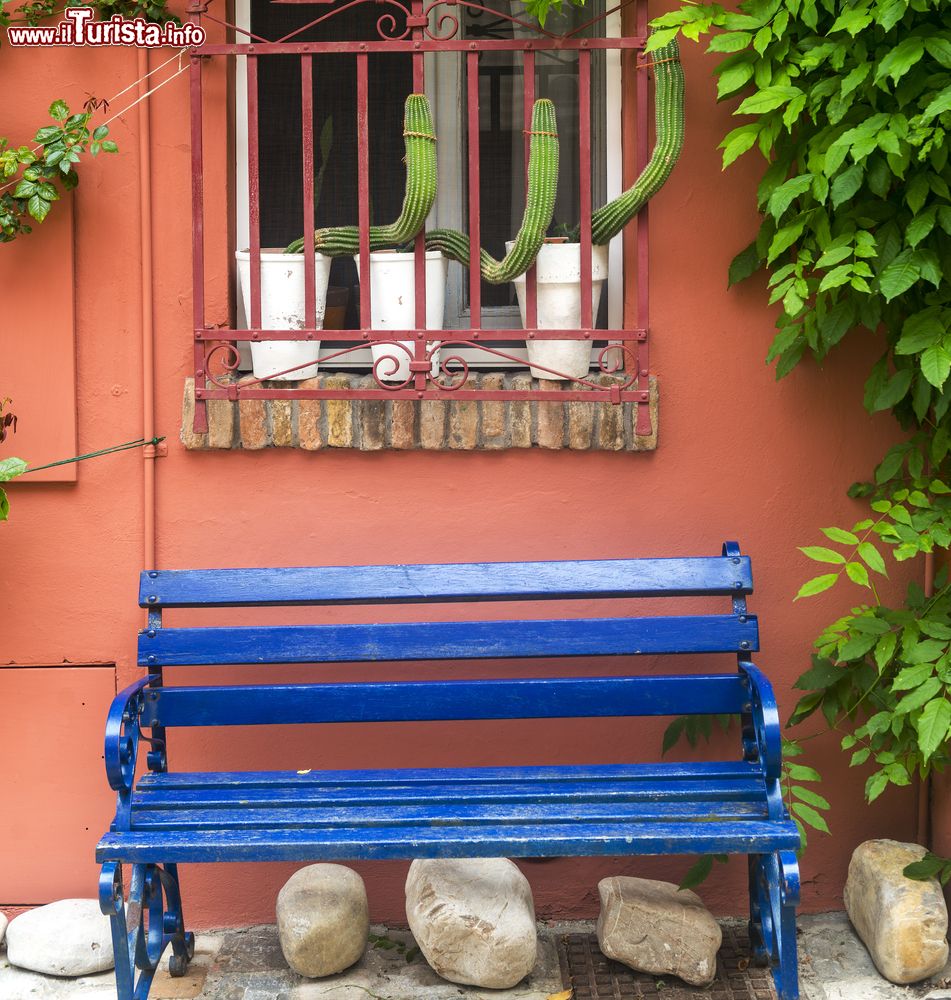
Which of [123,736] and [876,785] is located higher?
[123,736]

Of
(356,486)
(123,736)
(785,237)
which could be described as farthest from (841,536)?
(123,736)

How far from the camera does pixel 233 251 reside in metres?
3.57

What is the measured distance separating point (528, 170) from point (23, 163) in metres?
1.35

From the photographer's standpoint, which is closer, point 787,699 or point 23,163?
point 23,163

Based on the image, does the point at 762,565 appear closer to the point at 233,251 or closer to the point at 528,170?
the point at 528,170

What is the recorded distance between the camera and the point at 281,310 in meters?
3.47

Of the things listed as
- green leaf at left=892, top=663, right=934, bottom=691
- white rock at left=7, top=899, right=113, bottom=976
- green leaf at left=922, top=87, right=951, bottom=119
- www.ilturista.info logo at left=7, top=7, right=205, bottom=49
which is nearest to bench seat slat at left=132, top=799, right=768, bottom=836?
green leaf at left=892, top=663, right=934, bottom=691

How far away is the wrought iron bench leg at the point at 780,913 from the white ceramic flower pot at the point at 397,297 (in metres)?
1.58

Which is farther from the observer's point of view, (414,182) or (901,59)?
(414,182)

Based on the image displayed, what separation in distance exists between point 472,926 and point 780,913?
0.75 m

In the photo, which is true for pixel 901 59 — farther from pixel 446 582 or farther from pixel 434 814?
A: pixel 434 814

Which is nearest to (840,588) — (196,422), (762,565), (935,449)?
(762,565)

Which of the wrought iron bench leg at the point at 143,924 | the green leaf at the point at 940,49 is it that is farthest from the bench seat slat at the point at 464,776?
the green leaf at the point at 940,49

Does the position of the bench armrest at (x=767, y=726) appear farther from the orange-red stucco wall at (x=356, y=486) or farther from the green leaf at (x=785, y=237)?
the green leaf at (x=785, y=237)
